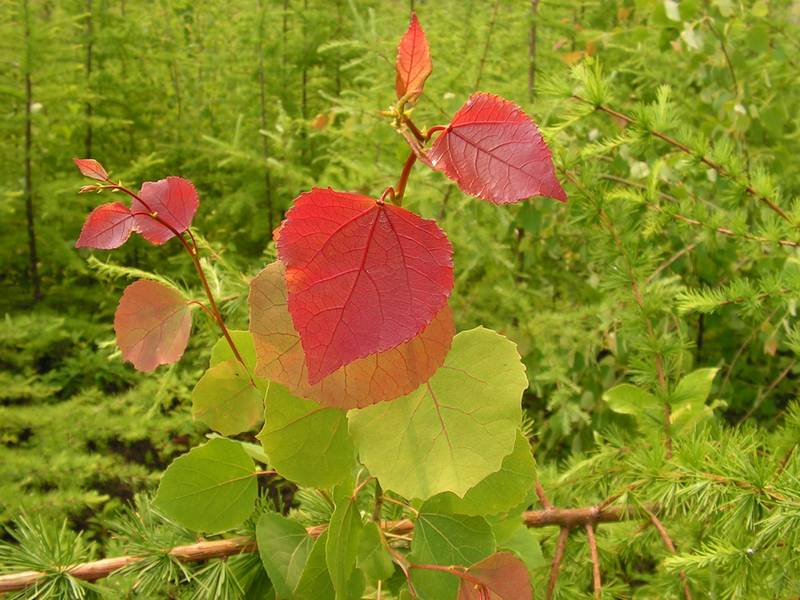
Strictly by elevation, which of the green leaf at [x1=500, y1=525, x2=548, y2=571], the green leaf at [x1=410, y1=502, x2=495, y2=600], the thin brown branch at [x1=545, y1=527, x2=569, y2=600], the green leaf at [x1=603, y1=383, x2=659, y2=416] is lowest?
the thin brown branch at [x1=545, y1=527, x2=569, y2=600]

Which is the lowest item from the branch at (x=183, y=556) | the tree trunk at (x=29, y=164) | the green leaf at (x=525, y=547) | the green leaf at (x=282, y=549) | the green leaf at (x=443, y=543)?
the tree trunk at (x=29, y=164)

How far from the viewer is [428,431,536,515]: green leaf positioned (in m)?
0.35

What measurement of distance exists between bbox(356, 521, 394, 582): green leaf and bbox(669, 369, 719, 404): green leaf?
337 millimetres

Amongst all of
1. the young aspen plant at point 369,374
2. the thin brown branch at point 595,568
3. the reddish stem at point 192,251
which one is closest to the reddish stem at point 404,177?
the young aspen plant at point 369,374

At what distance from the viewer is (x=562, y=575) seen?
58 centimetres

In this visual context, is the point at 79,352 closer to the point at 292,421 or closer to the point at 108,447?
the point at 108,447

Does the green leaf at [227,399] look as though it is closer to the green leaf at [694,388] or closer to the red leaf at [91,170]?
the red leaf at [91,170]

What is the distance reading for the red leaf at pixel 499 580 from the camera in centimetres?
33

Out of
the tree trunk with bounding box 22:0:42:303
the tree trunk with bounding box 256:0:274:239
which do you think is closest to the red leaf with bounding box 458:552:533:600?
Result: the tree trunk with bounding box 256:0:274:239

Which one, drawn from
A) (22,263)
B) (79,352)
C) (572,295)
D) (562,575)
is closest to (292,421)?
(562,575)

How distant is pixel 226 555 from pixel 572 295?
4.31ft

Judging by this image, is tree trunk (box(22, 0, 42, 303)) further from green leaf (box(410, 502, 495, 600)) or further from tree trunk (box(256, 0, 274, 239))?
green leaf (box(410, 502, 495, 600))

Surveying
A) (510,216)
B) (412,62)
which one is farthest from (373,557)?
(510,216)

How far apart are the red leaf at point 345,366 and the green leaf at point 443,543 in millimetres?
126
